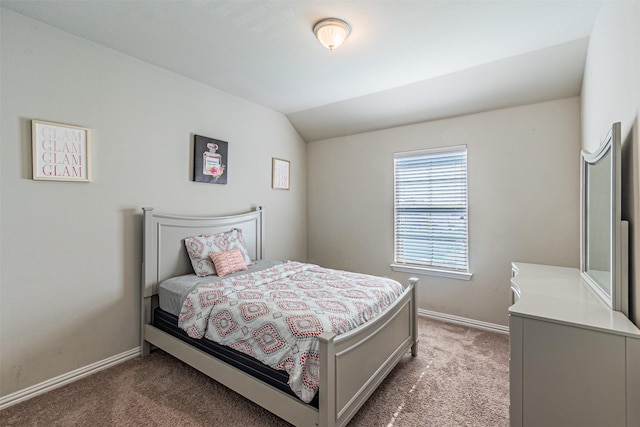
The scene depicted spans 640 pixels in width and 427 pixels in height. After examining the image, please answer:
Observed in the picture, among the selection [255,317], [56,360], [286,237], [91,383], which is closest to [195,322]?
[255,317]

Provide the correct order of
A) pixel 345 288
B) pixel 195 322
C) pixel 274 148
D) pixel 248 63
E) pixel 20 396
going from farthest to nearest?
pixel 274 148 < pixel 248 63 < pixel 345 288 < pixel 195 322 < pixel 20 396

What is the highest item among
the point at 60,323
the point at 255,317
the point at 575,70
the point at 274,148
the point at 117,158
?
the point at 575,70

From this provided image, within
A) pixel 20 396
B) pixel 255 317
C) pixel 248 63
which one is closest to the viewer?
pixel 255 317

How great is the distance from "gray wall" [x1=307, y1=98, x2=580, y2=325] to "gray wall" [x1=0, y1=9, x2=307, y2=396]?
1.94 meters

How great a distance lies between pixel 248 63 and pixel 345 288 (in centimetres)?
214

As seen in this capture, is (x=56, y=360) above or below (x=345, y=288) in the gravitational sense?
below

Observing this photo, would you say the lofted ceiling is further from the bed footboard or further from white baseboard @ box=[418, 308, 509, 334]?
white baseboard @ box=[418, 308, 509, 334]

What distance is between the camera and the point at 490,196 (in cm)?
315

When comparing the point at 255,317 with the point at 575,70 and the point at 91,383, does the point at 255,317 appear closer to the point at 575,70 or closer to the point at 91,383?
the point at 91,383

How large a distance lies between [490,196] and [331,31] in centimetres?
230

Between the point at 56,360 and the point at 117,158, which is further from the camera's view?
the point at 117,158

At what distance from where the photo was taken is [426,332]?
310 cm

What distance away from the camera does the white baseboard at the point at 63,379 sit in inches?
78.0

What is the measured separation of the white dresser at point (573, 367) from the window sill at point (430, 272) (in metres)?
1.81
